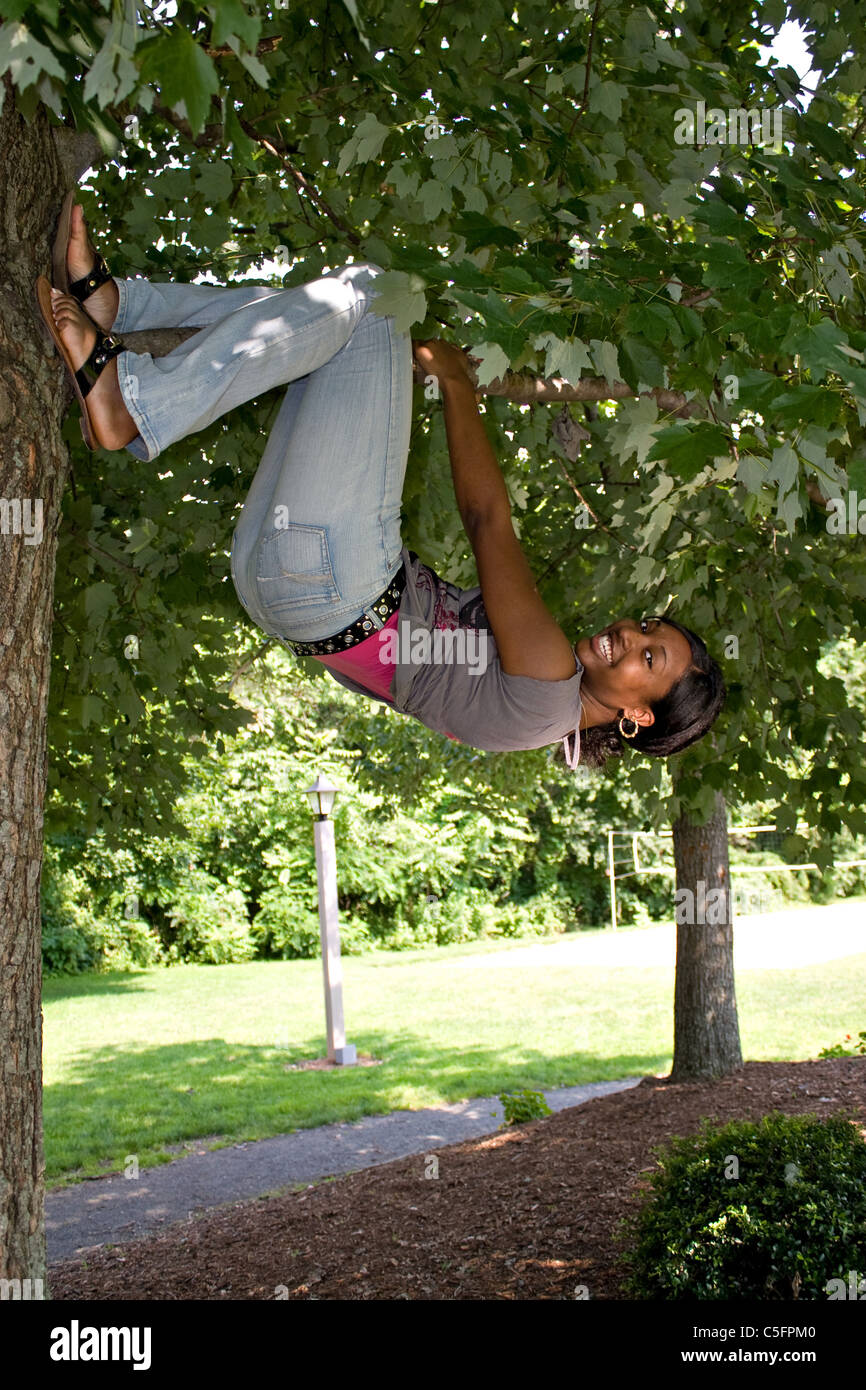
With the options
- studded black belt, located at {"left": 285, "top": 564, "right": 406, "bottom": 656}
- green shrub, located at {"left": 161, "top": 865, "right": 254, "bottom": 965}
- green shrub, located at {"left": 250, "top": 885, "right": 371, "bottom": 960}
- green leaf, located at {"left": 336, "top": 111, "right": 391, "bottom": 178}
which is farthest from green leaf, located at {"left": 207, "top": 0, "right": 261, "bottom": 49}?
green shrub, located at {"left": 250, "top": 885, "right": 371, "bottom": 960}

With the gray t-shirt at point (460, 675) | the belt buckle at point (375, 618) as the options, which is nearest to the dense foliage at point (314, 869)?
the gray t-shirt at point (460, 675)

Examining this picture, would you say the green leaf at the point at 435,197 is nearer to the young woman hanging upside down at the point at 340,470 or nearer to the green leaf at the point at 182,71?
the young woman hanging upside down at the point at 340,470

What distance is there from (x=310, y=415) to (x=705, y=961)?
6230mm

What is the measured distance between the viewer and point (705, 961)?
7.91 metres

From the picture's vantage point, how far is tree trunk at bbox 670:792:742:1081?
7.82 metres

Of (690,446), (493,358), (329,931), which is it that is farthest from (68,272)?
(329,931)

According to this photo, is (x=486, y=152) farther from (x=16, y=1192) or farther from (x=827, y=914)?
(x=827, y=914)

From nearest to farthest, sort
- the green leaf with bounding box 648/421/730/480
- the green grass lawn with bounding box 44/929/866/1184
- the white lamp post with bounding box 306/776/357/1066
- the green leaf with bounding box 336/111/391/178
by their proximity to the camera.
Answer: the green leaf with bounding box 648/421/730/480 < the green leaf with bounding box 336/111/391/178 < the green grass lawn with bounding box 44/929/866/1184 < the white lamp post with bounding box 306/776/357/1066

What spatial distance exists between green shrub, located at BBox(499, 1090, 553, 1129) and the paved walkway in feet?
1.15

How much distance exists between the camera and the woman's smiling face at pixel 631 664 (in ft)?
10.4

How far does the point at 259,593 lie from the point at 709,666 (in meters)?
1.38

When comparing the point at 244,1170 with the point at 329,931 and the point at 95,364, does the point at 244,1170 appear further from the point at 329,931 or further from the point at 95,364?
the point at 95,364

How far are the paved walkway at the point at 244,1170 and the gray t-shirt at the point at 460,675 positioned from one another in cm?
477

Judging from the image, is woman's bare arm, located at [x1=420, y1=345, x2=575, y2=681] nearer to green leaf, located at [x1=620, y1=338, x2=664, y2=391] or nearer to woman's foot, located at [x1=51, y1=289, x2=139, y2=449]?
green leaf, located at [x1=620, y1=338, x2=664, y2=391]
